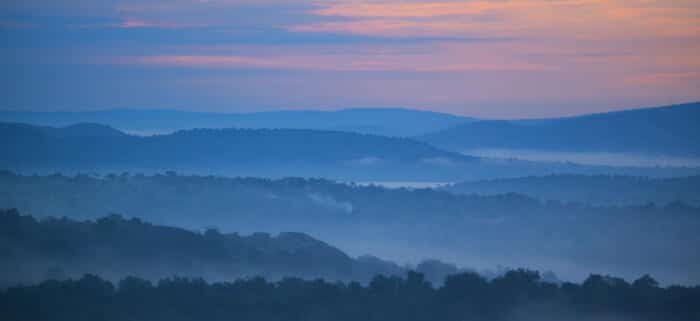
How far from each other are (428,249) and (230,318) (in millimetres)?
73493

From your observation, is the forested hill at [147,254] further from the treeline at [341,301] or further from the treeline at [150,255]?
the treeline at [341,301]

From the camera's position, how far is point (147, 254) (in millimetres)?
59875

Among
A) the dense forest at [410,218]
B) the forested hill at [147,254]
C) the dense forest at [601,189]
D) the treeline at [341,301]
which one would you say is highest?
the dense forest at [601,189]

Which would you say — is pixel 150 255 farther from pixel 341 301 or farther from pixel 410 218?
pixel 410 218

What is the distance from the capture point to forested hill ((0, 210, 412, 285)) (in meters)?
52.1

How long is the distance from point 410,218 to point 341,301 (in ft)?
307

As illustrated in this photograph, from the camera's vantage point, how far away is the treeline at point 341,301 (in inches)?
1571

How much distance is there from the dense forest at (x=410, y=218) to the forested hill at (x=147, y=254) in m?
20.7

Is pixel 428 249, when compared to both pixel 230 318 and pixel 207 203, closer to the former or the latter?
pixel 207 203

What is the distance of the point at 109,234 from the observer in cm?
6475

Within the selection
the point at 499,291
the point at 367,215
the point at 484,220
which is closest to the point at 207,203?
the point at 367,215

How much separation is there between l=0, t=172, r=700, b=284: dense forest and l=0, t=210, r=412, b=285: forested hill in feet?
68.0

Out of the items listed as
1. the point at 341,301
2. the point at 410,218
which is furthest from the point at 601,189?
the point at 341,301

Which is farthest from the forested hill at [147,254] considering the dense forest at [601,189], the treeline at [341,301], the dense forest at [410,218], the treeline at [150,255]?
the dense forest at [601,189]
